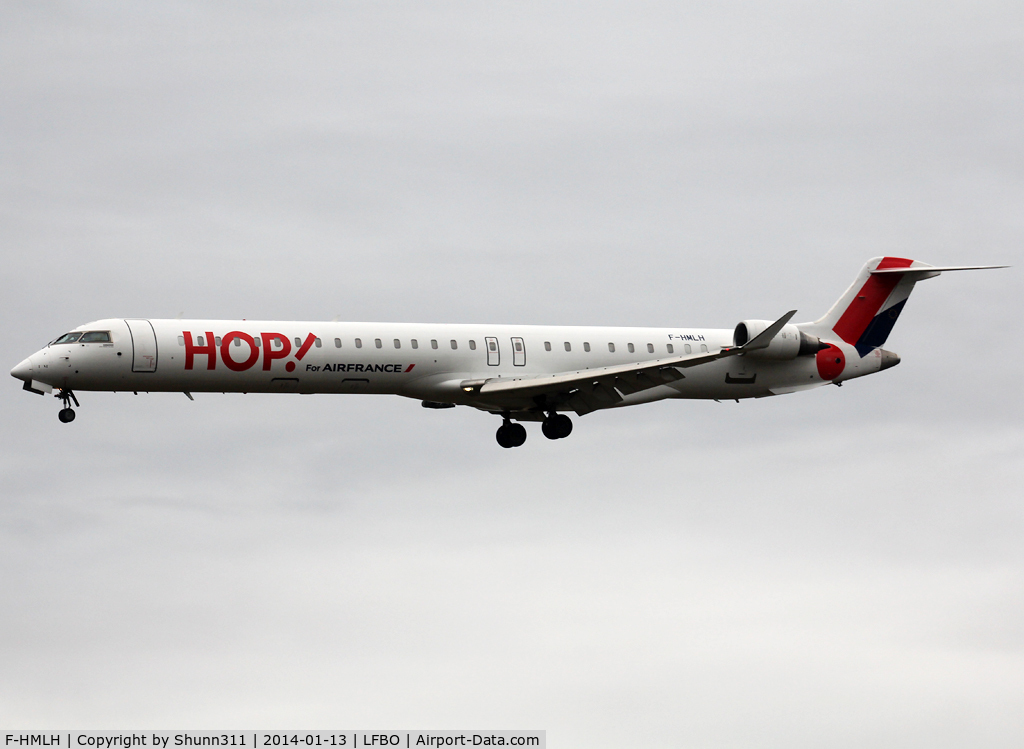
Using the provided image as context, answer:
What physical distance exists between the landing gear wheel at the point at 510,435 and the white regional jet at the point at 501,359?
0.10ft

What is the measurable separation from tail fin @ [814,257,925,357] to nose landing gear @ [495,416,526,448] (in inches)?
420

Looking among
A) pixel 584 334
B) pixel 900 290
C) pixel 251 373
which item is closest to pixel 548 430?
pixel 584 334

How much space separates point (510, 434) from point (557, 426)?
1950mm

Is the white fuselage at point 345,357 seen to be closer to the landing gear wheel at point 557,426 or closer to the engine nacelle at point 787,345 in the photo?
the engine nacelle at point 787,345

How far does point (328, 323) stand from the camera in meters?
44.3

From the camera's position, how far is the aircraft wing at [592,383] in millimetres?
44188

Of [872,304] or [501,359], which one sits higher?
[872,304]

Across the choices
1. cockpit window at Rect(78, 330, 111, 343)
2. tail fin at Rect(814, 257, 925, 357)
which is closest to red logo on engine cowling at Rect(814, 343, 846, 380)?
tail fin at Rect(814, 257, 925, 357)

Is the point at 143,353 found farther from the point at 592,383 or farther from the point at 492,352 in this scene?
the point at 592,383

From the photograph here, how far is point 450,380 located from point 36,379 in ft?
38.0

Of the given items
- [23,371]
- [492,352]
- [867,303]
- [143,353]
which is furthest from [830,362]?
[23,371]

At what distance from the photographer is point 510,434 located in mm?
48469

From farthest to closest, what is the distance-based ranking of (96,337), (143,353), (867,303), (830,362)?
(867,303), (830,362), (96,337), (143,353)

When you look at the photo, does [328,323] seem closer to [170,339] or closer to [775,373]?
[170,339]
